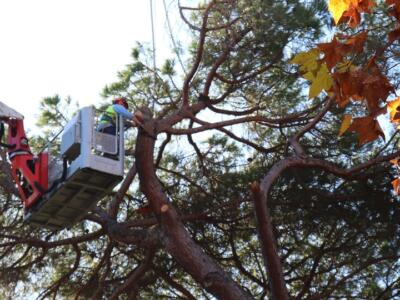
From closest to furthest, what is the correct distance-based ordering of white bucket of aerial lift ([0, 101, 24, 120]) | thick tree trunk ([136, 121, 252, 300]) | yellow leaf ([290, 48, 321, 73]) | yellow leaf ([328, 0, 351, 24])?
1. yellow leaf ([328, 0, 351, 24])
2. yellow leaf ([290, 48, 321, 73])
3. thick tree trunk ([136, 121, 252, 300])
4. white bucket of aerial lift ([0, 101, 24, 120])

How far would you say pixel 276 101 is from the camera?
8961mm

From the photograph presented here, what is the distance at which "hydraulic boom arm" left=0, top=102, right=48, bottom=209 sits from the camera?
7.29 metres

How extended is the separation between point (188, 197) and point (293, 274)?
161 cm

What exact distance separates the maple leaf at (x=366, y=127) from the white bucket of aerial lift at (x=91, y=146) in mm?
3694

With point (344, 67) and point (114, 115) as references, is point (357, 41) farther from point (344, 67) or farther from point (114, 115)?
point (114, 115)

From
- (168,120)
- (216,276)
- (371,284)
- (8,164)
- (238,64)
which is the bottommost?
(216,276)

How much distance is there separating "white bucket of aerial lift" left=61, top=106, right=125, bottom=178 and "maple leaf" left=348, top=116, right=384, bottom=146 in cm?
369

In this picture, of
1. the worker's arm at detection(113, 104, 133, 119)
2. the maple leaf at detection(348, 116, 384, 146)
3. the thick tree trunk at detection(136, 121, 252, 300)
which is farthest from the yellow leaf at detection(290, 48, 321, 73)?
the worker's arm at detection(113, 104, 133, 119)

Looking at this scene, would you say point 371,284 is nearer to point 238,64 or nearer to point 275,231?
point 275,231

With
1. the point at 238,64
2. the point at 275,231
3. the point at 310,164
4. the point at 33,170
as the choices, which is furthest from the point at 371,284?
the point at 33,170

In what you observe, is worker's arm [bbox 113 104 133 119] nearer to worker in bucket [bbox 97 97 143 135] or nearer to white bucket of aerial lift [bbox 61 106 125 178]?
worker in bucket [bbox 97 97 143 135]

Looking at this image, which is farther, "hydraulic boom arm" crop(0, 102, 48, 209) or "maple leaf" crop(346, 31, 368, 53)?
"hydraulic boom arm" crop(0, 102, 48, 209)

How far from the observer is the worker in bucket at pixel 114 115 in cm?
662

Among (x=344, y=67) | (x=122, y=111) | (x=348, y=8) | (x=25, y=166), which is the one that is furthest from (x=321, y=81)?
(x=25, y=166)
